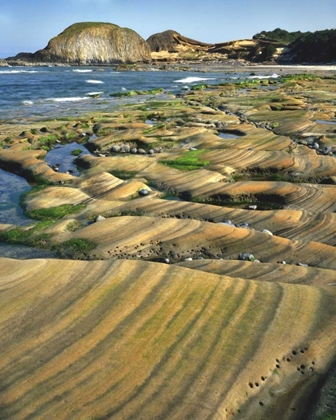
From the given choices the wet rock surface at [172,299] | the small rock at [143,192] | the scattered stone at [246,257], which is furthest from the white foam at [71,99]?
the scattered stone at [246,257]

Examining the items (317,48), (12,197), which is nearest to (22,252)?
(12,197)

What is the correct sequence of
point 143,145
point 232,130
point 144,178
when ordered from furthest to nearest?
point 232,130
point 143,145
point 144,178

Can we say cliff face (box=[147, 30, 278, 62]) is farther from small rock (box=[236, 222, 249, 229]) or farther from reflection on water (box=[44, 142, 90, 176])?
small rock (box=[236, 222, 249, 229])

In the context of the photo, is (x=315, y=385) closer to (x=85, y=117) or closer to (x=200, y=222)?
(x=200, y=222)

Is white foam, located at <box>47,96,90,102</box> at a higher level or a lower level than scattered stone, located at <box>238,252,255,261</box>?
higher

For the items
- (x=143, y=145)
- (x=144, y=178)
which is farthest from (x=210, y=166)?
(x=143, y=145)

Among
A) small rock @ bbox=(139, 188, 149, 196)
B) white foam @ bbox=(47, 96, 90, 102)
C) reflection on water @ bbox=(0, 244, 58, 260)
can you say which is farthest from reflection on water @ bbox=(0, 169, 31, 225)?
white foam @ bbox=(47, 96, 90, 102)

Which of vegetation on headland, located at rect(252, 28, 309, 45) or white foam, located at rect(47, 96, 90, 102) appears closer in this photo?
white foam, located at rect(47, 96, 90, 102)

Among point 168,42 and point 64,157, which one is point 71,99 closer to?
point 64,157
